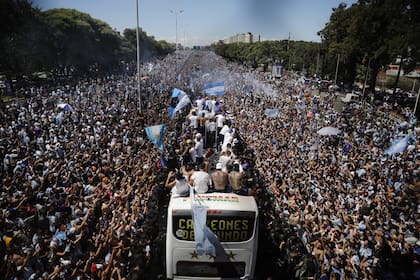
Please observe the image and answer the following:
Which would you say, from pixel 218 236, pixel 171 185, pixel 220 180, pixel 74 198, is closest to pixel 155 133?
pixel 74 198

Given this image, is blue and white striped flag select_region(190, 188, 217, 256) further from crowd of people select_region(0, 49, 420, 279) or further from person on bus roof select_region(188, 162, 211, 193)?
crowd of people select_region(0, 49, 420, 279)

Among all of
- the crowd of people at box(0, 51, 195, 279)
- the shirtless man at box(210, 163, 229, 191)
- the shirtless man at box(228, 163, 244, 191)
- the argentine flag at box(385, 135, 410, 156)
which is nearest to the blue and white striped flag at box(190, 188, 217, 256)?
the shirtless man at box(210, 163, 229, 191)

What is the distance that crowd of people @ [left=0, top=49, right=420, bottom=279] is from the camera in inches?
231

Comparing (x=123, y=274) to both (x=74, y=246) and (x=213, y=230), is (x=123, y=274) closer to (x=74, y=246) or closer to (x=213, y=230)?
(x=74, y=246)

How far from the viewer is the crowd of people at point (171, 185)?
5.87 m

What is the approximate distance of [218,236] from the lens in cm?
511

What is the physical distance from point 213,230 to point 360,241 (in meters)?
3.50

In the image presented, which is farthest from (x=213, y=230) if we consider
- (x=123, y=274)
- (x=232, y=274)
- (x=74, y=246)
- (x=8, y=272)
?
(x=8, y=272)

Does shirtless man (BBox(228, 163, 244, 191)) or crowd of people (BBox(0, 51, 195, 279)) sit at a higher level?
shirtless man (BBox(228, 163, 244, 191))

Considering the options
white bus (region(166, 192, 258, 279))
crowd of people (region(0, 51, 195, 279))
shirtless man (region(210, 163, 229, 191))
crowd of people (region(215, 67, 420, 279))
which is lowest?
crowd of people (region(215, 67, 420, 279))

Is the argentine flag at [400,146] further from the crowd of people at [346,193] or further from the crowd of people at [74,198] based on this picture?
the crowd of people at [74,198]

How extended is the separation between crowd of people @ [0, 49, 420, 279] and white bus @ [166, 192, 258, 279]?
461mm

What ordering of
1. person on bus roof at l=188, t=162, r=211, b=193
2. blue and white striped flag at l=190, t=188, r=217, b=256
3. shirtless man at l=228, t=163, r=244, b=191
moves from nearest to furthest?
blue and white striped flag at l=190, t=188, r=217, b=256 < person on bus roof at l=188, t=162, r=211, b=193 < shirtless man at l=228, t=163, r=244, b=191

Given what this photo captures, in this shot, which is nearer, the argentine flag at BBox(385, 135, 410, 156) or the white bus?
the white bus
